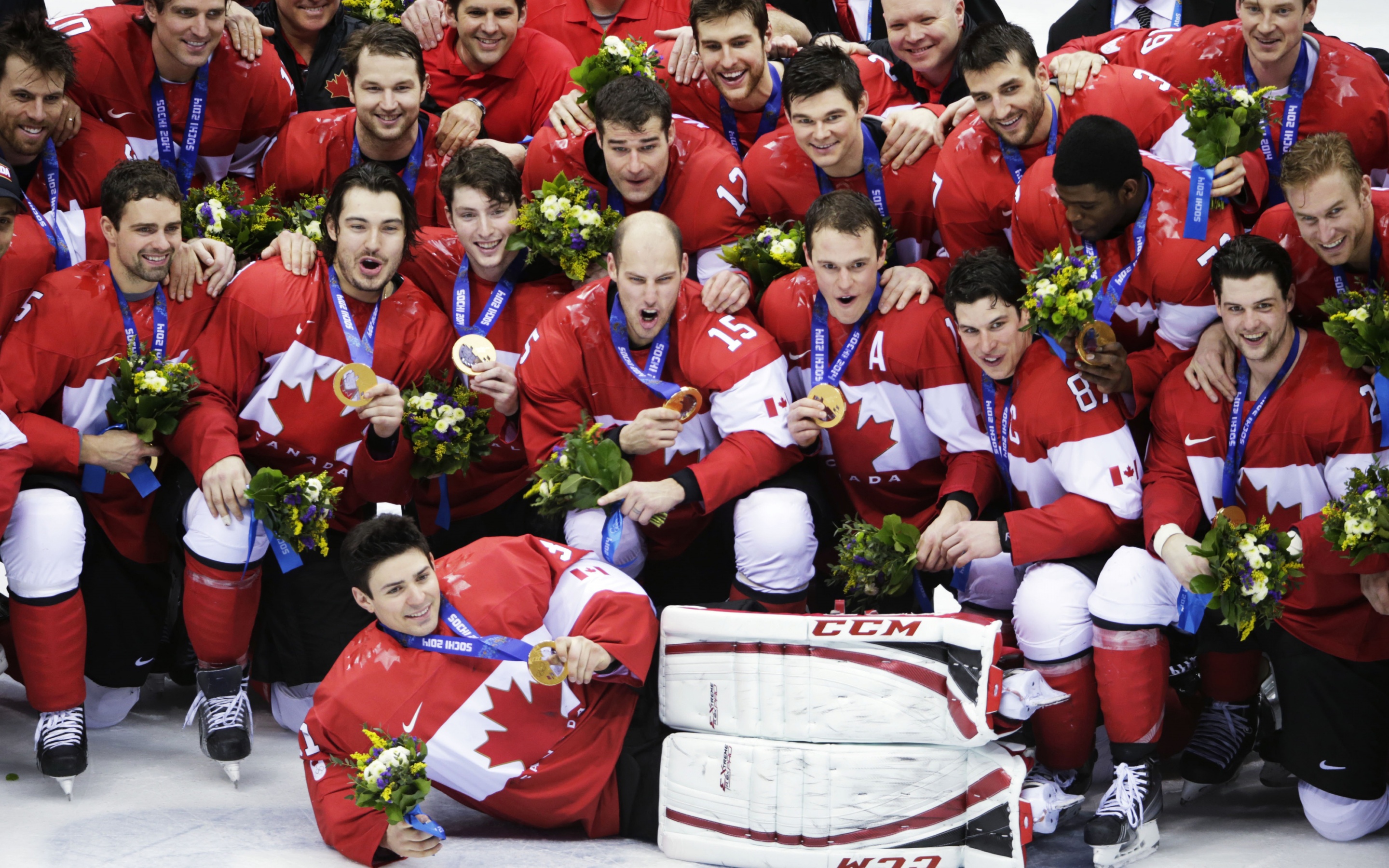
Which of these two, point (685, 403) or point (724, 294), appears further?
point (724, 294)

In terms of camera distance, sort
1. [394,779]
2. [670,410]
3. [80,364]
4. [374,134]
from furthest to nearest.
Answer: [374,134]
[80,364]
[670,410]
[394,779]

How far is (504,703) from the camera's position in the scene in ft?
14.3

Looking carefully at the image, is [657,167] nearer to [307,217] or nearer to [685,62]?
[685,62]

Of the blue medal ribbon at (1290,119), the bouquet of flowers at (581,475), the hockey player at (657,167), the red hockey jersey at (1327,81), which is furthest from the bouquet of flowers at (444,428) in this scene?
the blue medal ribbon at (1290,119)

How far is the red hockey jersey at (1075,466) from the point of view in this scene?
4676 millimetres

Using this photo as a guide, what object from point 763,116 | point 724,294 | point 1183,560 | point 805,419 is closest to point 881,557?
point 805,419

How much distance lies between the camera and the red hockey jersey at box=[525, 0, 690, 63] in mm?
6719

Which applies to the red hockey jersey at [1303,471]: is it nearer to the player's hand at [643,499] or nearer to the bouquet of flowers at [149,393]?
the player's hand at [643,499]

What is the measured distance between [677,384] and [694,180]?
90 cm

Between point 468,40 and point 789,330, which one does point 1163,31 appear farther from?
point 468,40

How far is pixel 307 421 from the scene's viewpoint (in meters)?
5.31

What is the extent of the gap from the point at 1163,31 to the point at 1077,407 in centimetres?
182

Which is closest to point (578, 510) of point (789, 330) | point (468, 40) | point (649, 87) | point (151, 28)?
point (789, 330)

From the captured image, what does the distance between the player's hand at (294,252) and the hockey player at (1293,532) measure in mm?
3024
